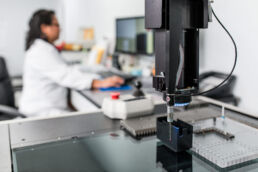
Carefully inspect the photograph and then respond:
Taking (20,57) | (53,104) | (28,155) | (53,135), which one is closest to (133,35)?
(53,104)

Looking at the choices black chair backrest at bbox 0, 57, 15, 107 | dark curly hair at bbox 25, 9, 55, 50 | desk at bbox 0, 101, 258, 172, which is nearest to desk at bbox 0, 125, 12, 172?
desk at bbox 0, 101, 258, 172

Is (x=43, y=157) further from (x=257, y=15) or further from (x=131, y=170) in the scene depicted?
(x=257, y=15)

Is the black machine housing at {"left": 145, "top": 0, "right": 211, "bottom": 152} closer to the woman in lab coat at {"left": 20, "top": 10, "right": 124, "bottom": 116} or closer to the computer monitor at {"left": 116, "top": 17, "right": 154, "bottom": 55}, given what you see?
the woman in lab coat at {"left": 20, "top": 10, "right": 124, "bottom": 116}

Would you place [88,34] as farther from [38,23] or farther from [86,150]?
[86,150]

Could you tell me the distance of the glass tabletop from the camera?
0.70 m

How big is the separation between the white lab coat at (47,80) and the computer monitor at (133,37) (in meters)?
0.51

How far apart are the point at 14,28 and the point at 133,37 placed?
2586mm

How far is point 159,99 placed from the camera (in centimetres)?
133

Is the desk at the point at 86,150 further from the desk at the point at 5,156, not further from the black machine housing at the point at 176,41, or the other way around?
the black machine housing at the point at 176,41

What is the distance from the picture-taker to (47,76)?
6.34 feet

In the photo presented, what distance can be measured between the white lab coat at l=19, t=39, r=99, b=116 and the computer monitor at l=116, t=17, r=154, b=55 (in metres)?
0.51

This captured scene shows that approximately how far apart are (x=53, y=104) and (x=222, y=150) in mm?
1482

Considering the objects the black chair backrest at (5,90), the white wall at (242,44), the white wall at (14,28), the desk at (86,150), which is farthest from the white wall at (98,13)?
the desk at (86,150)

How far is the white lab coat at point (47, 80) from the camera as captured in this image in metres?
1.86
